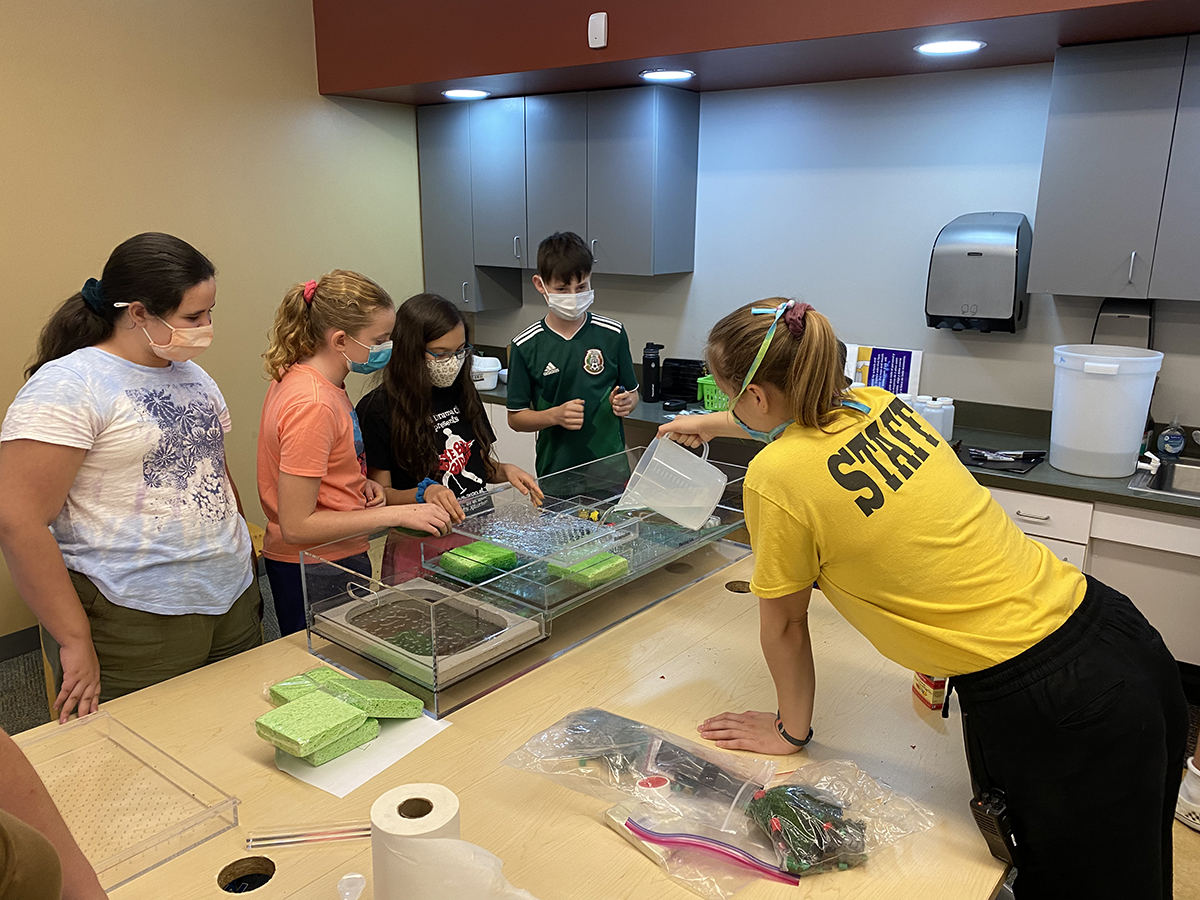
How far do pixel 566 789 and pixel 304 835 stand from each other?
378 millimetres

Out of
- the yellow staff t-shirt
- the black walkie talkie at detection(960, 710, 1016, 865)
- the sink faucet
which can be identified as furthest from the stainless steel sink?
the black walkie talkie at detection(960, 710, 1016, 865)

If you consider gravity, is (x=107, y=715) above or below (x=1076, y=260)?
below

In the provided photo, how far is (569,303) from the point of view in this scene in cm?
287

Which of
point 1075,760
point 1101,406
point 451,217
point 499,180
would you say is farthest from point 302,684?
point 451,217

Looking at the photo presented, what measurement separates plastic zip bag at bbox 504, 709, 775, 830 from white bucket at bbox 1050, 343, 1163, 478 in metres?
2.06

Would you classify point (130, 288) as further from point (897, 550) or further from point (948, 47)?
point (948, 47)

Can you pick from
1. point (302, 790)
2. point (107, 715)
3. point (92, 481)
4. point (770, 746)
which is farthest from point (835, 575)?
point (92, 481)

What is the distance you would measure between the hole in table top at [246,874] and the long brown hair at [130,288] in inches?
39.6

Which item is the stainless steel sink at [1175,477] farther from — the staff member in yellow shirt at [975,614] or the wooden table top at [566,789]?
the staff member in yellow shirt at [975,614]

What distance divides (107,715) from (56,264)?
252 centimetres

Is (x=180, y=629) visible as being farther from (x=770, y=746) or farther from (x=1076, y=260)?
(x=1076, y=260)

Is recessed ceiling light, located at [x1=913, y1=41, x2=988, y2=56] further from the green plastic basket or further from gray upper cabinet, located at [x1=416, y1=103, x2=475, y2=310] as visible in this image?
gray upper cabinet, located at [x1=416, y1=103, x2=475, y2=310]

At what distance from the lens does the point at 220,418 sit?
180 cm

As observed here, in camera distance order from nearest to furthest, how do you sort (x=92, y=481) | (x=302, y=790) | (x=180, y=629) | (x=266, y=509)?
(x=302, y=790) < (x=92, y=481) < (x=180, y=629) < (x=266, y=509)
